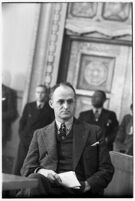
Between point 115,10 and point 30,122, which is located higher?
point 115,10

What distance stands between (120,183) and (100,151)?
2.99 feet

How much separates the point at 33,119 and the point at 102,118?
0.89m

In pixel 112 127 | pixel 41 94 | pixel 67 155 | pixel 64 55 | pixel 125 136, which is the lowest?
pixel 125 136

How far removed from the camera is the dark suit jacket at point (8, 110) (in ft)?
23.3

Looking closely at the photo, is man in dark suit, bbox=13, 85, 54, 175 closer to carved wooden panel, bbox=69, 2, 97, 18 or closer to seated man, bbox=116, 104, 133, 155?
seated man, bbox=116, 104, 133, 155

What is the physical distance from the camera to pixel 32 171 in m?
3.16

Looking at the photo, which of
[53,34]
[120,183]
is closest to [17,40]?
[53,34]

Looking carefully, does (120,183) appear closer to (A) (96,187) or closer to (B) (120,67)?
(A) (96,187)

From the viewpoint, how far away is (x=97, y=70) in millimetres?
7477

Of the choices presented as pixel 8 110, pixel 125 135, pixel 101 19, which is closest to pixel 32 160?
pixel 125 135

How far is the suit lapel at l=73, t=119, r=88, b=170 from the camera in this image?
313 cm

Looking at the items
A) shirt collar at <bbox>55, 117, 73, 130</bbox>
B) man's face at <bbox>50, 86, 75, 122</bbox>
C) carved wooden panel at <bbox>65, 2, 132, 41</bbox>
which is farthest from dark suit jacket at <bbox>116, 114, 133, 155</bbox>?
man's face at <bbox>50, 86, 75, 122</bbox>

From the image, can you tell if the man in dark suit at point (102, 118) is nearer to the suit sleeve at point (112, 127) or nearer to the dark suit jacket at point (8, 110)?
the suit sleeve at point (112, 127)

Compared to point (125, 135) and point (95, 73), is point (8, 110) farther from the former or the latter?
point (125, 135)
